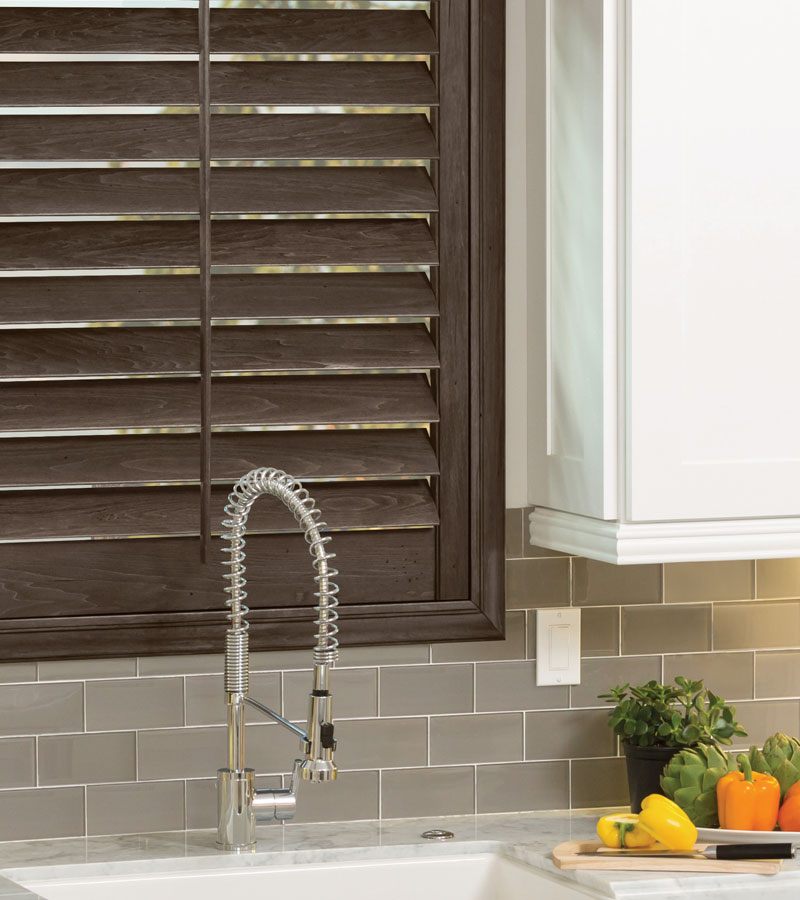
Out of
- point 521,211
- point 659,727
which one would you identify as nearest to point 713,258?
point 521,211

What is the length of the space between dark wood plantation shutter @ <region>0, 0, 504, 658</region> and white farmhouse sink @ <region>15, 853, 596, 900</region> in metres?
0.33

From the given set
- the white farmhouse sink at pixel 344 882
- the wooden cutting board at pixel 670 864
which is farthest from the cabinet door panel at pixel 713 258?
the white farmhouse sink at pixel 344 882

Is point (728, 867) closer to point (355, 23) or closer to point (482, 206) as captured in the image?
point (482, 206)

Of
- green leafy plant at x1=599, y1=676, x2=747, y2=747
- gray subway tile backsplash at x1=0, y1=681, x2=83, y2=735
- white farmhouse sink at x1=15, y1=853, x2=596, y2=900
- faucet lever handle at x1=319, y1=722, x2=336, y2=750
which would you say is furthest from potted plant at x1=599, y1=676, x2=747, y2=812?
gray subway tile backsplash at x1=0, y1=681, x2=83, y2=735

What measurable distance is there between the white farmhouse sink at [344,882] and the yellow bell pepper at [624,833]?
0.10 meters

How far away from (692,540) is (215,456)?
71 cm

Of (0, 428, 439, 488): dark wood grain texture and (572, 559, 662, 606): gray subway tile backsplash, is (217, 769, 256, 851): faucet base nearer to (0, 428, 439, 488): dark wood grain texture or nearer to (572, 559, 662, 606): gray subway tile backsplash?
(0, 428, 439, 488): dark wood grain texture

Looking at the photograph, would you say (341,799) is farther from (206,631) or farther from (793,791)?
(793,791)

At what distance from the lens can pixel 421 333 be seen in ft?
6.41

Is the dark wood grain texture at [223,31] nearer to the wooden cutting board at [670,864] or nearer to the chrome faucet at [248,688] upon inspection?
the chrome faucet at [248,688]

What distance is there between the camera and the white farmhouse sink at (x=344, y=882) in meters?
1.76

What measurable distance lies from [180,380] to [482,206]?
1.76ft

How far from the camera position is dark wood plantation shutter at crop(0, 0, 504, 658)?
72.9 inches

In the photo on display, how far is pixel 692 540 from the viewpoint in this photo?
68.3 inches
